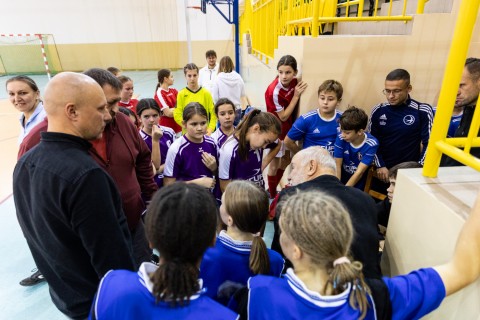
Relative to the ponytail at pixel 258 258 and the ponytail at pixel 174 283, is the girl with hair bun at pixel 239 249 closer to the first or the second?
the ponytail at pixel 258 258

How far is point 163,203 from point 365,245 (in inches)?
34.5

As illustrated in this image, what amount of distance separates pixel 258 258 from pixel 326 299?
0.48 m

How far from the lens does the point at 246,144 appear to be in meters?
2.46

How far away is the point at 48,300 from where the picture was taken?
2.35 m

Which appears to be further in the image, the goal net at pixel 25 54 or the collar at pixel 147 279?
the goal net at pixel 25 54

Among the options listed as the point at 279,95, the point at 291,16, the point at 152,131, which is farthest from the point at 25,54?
the point at 279,95

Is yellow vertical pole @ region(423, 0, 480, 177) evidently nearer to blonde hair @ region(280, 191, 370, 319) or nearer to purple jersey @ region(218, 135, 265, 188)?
blonde hair @ region(280, 191, 370, 319)

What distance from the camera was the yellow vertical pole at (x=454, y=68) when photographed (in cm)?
98

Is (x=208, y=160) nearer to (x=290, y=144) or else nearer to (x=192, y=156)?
(x=192, y=156)

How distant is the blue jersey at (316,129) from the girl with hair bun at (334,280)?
78.8 inches

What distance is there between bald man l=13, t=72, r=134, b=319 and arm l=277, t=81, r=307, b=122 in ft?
6.88

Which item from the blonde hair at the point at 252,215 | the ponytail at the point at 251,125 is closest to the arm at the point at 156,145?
the ponytail at the point at 251,125

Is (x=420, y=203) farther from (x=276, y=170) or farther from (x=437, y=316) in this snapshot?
(x=276, y=170)

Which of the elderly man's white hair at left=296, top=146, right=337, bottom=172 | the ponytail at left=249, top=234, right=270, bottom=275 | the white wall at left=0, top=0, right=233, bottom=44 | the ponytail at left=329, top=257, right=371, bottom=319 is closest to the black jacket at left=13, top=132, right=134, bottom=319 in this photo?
the ponytail at left=249, top=234, right=270, bottom=275
